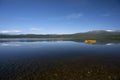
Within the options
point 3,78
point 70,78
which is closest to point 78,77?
point 70,78

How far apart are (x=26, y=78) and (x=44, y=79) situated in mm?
1912

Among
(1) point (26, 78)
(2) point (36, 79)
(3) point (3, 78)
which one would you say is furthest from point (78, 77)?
(3) point (3, 78)

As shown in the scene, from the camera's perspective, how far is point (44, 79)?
1275 cm

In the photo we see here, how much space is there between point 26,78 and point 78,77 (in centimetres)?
555

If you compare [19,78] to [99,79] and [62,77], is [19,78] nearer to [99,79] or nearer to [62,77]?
[62,77]

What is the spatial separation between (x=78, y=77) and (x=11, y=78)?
7.09 m

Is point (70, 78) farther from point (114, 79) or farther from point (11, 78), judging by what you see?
point (11, 78)

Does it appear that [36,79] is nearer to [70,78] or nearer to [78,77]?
[70,78]

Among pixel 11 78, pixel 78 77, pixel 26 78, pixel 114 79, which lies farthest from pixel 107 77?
pixel 11 78

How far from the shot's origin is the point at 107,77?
1309 centimetres

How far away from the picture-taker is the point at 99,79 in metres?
12.5

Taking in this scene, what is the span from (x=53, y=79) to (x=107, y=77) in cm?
581

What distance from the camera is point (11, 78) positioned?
12.7 meters

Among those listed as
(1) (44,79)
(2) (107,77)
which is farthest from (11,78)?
(2) (107,77)
